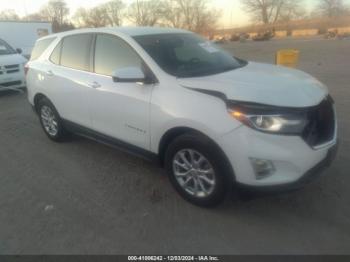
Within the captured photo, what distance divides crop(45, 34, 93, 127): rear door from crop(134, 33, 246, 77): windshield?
0.97 meters

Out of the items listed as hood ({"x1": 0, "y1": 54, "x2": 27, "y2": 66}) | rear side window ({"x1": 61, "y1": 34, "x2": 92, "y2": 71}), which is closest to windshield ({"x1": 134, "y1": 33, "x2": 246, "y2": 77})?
rear side window ({"x1": 61, "y1": 34, "x2": 92, "y2": 71})

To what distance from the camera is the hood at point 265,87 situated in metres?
3.06

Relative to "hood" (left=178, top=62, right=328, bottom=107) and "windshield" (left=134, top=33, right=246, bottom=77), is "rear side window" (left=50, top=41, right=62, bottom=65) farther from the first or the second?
"hood" (left=178, top=62, right=328, bottom=107)

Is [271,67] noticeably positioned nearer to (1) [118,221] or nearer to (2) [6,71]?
(1) [118,221]

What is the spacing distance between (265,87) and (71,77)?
2.76 metres

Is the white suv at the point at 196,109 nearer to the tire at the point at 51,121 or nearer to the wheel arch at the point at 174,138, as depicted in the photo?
the wheel arch at the point at 174,138

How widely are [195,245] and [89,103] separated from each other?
2.38 m

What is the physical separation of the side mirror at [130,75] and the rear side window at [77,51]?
1.05 meters

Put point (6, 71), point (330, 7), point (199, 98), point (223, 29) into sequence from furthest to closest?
point (330, 7) < point (223, 29) < point (6, 71) < point (199, 98)

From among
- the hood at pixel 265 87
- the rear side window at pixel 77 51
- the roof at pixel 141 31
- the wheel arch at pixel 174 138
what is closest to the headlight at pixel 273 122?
the hood at pixel 265 87

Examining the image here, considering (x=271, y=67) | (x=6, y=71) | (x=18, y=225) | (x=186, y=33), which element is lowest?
(x=18, y=225)

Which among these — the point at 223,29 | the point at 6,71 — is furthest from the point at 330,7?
the point at 6,71

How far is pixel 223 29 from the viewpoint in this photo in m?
80.2

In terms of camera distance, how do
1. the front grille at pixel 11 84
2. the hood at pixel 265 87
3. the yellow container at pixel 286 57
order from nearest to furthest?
the hood at pixel 265 87, the yellow container at pixel 286 57, the front grille at pixel 11 84
